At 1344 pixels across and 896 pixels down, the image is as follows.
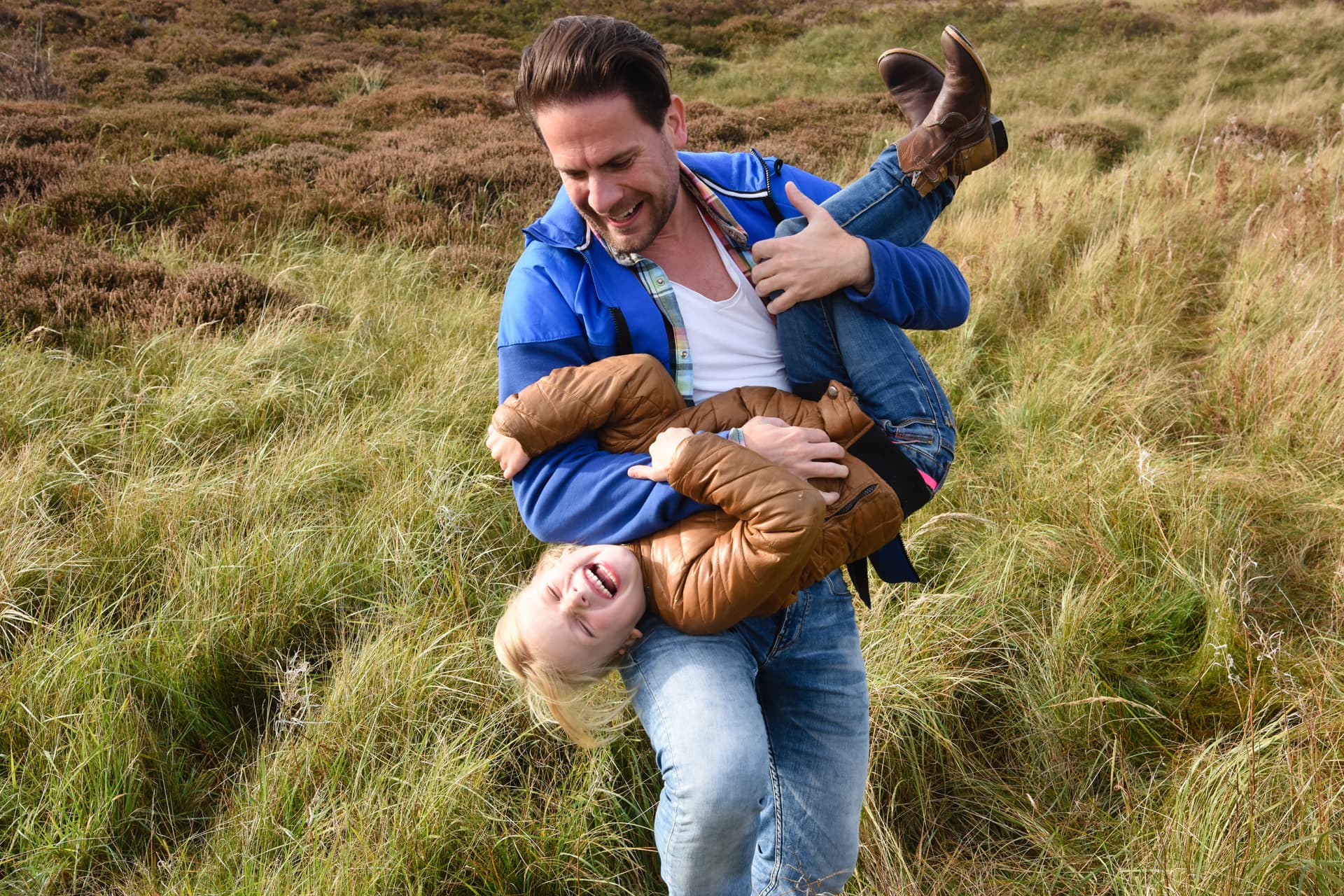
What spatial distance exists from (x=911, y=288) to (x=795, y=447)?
631mm

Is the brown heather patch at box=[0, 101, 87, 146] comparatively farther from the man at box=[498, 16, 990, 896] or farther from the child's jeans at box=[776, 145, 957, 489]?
the child's jeans at box=[776, 145, 957, 489]

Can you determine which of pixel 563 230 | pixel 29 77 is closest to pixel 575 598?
pixel 563 230

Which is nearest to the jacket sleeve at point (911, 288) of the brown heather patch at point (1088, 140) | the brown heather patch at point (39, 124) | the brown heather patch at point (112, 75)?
the brown heather patch at point (1088, 140)

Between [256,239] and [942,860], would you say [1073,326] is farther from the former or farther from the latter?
[256,239]

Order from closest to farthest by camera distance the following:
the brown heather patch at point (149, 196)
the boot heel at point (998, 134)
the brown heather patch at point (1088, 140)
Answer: the boot heel at point (998, 134) → the brown heather patch at point (149, 196) → the brown heather patch at point (1088, 140)

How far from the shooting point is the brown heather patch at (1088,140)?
30.6 ft

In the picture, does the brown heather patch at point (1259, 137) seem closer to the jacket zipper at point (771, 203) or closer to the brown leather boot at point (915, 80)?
the brown leather boot at point (915, 80)

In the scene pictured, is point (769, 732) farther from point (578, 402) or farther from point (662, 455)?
point (578, 402)

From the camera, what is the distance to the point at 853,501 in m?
1.91

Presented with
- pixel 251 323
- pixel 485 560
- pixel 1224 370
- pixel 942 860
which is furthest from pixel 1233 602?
pixel 251 323

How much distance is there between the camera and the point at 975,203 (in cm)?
707

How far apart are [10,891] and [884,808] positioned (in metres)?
2.19

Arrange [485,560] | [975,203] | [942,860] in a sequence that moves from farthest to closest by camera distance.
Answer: [975,203] → [485,560] → [942,860]

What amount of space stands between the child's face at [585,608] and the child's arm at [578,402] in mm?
274
